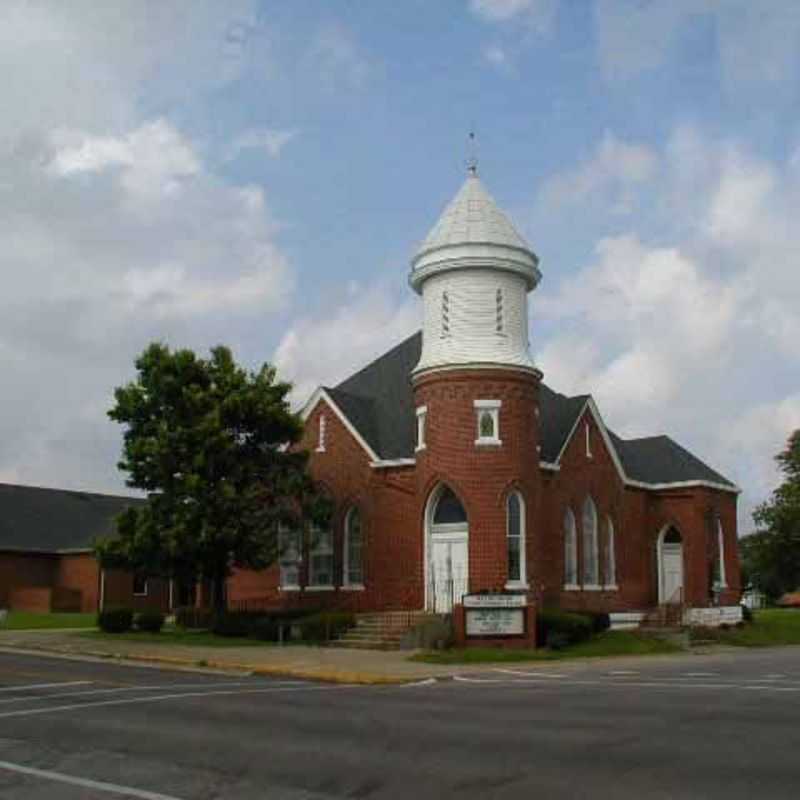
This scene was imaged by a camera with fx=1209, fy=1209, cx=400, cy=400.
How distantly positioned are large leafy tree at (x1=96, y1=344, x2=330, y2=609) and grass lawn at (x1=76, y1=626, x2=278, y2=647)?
1.75 meters

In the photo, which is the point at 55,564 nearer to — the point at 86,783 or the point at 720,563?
the point at 720,563

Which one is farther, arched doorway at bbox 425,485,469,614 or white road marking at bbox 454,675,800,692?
arched doorway at bbox 425,485,469,614

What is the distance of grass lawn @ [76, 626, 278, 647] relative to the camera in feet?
107

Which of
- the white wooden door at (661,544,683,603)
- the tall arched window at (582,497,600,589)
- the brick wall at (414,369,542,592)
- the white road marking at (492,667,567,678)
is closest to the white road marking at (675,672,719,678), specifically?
the white road marking at (492,667,567,678)

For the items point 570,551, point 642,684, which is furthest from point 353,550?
point 642,684

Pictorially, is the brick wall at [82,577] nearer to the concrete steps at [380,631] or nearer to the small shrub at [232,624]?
the small shrub at [232,624]

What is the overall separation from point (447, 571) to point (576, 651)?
5242 mm

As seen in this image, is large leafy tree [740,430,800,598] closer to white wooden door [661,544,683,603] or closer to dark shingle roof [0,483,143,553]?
white wooden door [661,544,683,603]

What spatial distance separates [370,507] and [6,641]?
1142 centimetres

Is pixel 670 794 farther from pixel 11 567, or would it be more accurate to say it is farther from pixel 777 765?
pixel 11 567

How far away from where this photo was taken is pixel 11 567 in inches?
2248

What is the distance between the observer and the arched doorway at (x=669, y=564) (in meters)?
44.9

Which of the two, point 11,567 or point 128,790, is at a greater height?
point 11,567

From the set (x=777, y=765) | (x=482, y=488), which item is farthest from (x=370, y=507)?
(x=777, y=765)
